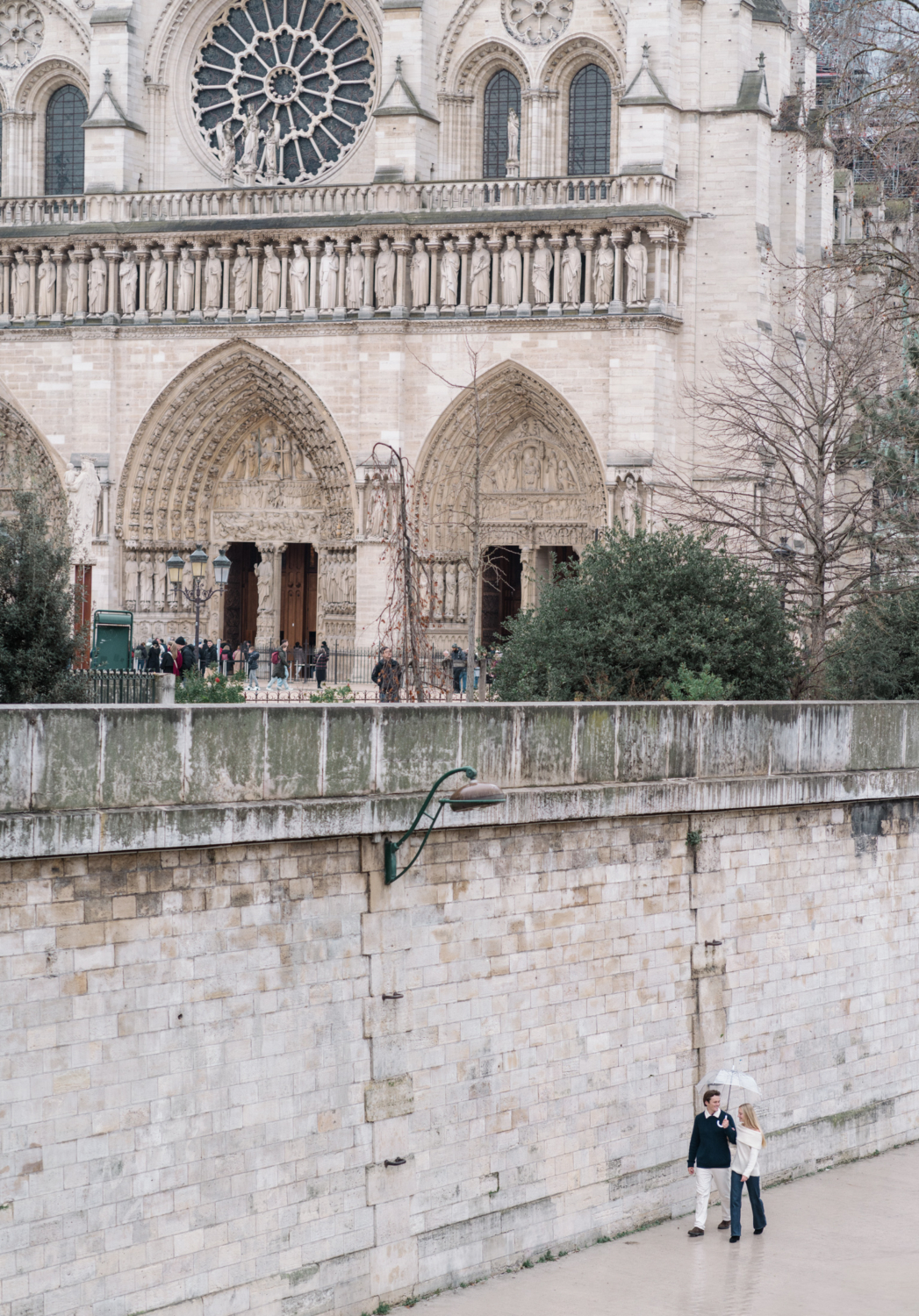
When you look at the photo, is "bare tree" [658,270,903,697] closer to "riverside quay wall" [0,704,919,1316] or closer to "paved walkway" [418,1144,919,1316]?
"riverside quay wall" [0,704,919,1316]

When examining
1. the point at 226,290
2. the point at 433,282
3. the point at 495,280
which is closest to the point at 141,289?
the point at 226,290

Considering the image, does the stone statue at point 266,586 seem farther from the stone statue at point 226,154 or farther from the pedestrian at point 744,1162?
the pedestrian at point 744,1162

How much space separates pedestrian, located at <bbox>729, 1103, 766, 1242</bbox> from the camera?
13.9 m

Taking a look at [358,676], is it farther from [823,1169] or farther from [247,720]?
[247,720]

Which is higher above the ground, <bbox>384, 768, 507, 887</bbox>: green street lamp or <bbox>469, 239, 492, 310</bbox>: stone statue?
<bbox>469, 239, 492, 310</bbox>: stone statue

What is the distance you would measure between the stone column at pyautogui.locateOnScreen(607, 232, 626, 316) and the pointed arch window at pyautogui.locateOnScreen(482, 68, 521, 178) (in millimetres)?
3625

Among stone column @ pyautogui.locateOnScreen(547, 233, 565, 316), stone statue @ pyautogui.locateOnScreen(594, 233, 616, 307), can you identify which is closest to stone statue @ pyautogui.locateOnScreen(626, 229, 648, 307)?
stone statue @ pyautogui.locateOnScreen(594, 233, 616, 307)

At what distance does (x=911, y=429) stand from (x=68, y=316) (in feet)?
59.7

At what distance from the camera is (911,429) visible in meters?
20.0

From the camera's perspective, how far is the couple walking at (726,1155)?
45.3 feet

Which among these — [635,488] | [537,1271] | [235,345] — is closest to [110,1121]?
[537,1271]

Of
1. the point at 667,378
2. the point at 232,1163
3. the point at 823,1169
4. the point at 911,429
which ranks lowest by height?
the point at 823,1169

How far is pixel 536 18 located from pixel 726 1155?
23971 mm

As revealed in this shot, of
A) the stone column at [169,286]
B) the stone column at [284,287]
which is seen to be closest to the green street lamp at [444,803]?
the stone column at [284,287]
